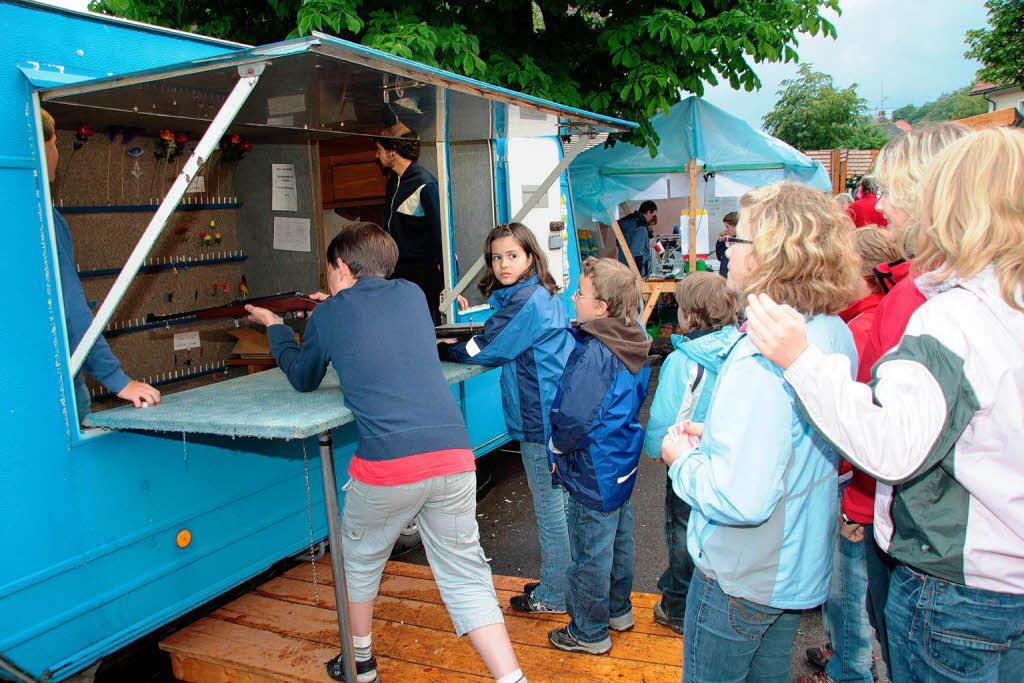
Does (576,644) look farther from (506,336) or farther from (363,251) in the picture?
(363,251)

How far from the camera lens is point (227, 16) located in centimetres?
774

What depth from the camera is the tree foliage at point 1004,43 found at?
16.2 meters

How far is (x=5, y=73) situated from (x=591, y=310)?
7.33 ft

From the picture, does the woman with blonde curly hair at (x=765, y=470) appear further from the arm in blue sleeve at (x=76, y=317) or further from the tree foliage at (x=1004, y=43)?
the tree foliage at (x=1004, y=43)

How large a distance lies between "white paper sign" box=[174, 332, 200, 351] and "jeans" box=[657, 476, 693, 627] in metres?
3.62

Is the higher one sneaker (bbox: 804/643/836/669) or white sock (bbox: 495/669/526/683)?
white sock (bbox: 495/669/526/683)

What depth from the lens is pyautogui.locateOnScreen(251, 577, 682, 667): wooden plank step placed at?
119 inches

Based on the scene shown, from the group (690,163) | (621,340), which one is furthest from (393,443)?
(690,163)

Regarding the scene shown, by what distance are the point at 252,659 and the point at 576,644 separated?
1.35 meters

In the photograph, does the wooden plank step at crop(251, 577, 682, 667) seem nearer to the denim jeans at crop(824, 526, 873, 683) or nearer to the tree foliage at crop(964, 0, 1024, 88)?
the denim jeans at crop(824, 526, 873, 683)

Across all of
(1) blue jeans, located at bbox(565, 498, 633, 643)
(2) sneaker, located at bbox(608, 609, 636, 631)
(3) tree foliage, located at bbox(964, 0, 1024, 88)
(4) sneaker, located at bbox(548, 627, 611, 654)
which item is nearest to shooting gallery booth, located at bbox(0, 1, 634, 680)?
(1) blue jeans, located at bbox(565, 498, 633, 643)

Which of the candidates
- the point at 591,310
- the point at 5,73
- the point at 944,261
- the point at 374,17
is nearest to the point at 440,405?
the point at 591,310

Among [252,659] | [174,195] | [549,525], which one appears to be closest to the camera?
[174,195]

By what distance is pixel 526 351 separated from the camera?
3.25 m
